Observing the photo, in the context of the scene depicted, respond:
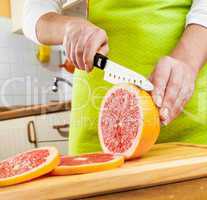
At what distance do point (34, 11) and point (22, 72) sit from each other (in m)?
1.73

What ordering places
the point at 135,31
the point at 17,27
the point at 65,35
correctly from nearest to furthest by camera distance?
the point at 65,35 < the point at 135,31 < the point at 17,27

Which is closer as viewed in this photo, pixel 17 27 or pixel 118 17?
pixel 118 17

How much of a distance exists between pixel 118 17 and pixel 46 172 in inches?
15.5

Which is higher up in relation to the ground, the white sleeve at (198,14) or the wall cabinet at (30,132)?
the white sleeve at (198,14)

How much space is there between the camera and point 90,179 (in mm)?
514

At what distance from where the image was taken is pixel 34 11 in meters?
0.87

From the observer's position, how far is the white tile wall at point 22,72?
2484 millimetres

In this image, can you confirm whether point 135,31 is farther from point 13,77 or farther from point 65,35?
point 13,77

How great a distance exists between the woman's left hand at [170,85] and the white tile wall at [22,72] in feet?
5.80

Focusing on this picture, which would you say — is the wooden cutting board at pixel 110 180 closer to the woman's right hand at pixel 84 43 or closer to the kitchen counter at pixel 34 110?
the woman's right hand at pixel 84 43

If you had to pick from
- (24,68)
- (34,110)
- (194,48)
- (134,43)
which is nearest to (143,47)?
(134,43)

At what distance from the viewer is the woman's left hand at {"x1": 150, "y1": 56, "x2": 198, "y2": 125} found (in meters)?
0.69

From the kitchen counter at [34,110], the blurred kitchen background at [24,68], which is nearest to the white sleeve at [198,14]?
the kitchen counter at [34,110]

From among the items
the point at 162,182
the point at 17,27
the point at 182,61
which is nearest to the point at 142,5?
the point at 182,61
